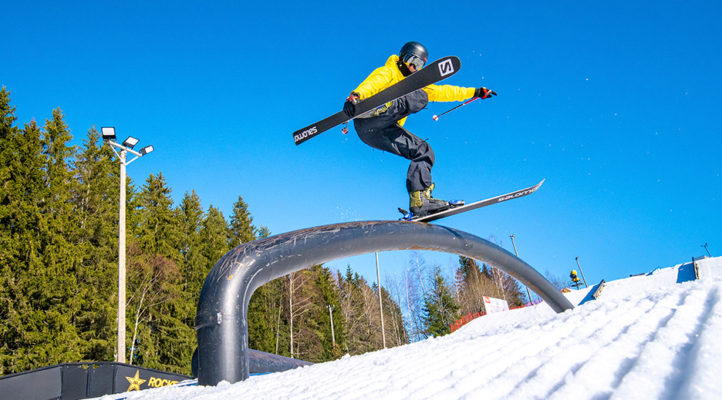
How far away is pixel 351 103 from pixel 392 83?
0.63 m

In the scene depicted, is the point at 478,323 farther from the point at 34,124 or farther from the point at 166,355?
the point at 34,124

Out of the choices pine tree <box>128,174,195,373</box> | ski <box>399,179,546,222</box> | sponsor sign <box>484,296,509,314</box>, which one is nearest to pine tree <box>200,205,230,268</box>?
pine tree <box>128,174,195,373</box>

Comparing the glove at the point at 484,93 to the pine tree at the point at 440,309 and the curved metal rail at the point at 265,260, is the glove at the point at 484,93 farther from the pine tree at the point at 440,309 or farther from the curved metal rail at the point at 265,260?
the pine tree at the point at 440,309

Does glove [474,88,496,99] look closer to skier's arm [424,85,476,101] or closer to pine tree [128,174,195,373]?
skier's arm [424,85,476,101]

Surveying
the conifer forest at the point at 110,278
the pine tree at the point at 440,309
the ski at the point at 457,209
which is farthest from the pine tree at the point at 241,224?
the ski at the point at 457,209

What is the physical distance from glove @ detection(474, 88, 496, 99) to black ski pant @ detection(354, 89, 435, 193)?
28.5 inches

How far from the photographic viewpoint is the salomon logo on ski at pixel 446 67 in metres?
3.71

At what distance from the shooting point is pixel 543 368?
53.4 inches

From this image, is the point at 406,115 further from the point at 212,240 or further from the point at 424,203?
the point at 212,240

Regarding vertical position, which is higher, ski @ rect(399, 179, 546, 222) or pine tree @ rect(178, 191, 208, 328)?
pine tree @ rect(178, 191, 208, 328)

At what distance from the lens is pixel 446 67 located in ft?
12.2

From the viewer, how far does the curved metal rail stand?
2.64m

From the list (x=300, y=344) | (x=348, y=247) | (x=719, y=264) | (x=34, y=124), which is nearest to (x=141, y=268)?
(x=34, y=124)

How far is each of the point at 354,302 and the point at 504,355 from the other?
1497 inches
